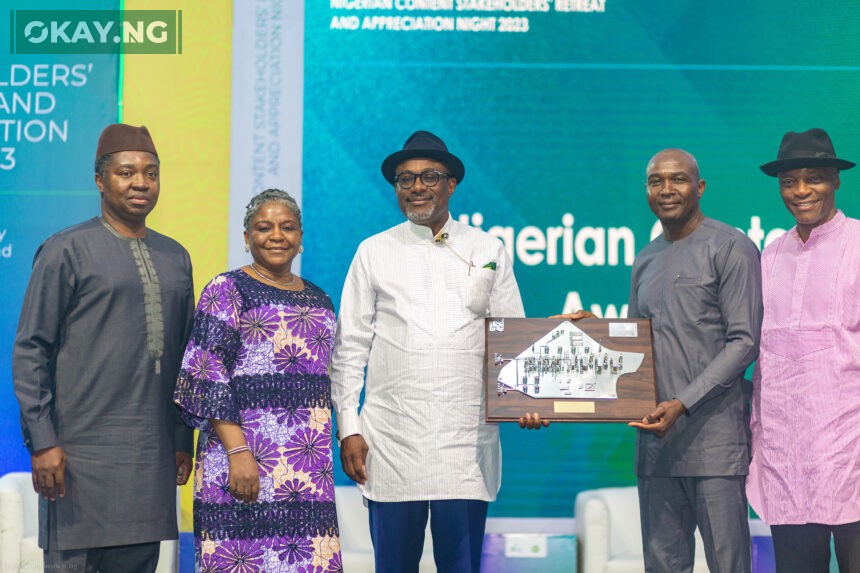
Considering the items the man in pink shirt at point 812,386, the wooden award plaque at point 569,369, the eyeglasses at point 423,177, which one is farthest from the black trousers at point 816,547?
the eyeglasses at point 423,177

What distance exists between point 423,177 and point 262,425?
113 centimetres

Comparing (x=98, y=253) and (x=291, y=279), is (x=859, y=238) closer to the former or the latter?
(x=291, y=279)

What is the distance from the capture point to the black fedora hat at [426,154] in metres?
3.67

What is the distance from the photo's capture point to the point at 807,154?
360cm

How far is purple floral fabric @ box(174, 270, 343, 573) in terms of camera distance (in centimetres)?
313

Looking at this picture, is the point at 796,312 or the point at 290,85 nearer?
the point at 796,312

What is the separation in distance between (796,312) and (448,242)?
130cm

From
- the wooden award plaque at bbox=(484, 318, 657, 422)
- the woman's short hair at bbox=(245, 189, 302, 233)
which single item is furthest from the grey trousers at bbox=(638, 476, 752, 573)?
the woman's short hair at bbox=(245, 189, 302, 233)

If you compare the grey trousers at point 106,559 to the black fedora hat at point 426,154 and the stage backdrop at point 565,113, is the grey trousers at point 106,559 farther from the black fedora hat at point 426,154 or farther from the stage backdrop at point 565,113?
the stage backdrop at point 565,113

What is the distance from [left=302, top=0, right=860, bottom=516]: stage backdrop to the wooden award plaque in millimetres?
1564

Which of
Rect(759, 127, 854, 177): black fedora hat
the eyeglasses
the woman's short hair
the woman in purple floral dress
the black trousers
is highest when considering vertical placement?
Rect(759, 127, 854, 177): black fedora hat

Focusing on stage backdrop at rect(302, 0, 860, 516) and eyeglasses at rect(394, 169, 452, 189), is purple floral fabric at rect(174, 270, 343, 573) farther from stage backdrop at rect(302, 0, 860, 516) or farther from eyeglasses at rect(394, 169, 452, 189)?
stage backdrop at rect(302, 0, 860, 516)

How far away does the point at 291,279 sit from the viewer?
136 inches

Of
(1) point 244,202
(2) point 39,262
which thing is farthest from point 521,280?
(2) point 39,262
